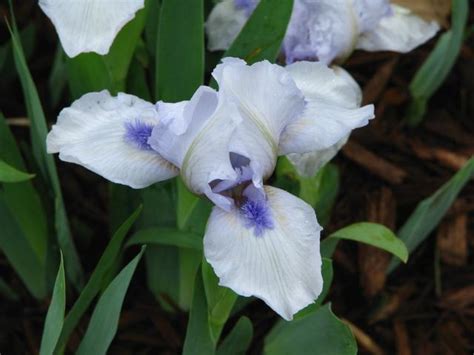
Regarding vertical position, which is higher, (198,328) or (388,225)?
(198,328)

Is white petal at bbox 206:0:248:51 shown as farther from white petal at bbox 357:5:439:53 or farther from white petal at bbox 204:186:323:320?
white petal at bbox 204:186:323:320

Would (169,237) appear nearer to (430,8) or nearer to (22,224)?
(22,224)

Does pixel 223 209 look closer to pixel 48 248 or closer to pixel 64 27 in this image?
pixel 64 27

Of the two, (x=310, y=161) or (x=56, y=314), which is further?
(x=310, y=161)

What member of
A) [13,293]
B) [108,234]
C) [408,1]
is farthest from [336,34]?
[13,293]

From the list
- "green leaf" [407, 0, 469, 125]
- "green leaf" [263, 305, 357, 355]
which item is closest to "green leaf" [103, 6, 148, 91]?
"green leaf" [263, 305, 357, 355]

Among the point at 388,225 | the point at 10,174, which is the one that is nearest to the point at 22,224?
the point at 10,174
